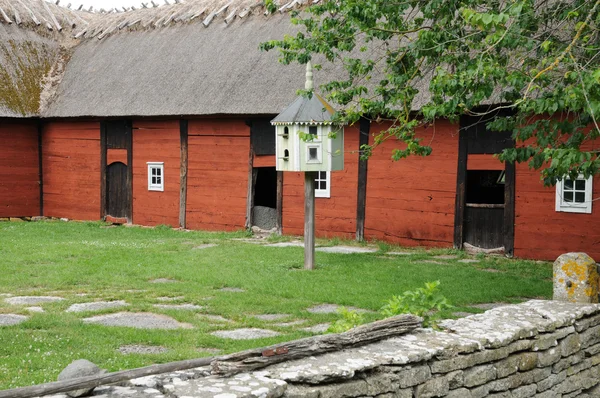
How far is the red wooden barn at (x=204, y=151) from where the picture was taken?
49.9 ft

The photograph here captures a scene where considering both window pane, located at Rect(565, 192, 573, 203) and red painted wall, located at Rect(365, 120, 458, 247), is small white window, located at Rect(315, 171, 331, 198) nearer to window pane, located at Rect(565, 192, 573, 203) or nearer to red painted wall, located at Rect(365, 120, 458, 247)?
red painted wall, located at Rect(365, 120, 458, 247)

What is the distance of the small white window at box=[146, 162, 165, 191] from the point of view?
20.8 meters

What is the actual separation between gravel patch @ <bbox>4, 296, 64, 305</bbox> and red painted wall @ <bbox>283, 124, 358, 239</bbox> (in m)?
7.96

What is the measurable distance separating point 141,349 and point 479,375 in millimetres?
3396

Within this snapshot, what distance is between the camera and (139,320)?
9148 mm

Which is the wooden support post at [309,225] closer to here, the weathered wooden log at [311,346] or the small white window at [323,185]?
the small white window at [323,185]

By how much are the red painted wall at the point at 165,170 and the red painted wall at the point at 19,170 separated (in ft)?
12.9

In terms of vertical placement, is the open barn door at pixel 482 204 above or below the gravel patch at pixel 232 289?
above

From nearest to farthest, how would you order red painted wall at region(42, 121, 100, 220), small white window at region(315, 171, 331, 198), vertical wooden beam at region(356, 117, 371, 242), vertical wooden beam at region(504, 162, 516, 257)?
vertical wooden beam at region(504, 162, 516, 257) < vertical wooden beam at region(356, 117, 371, 242) < small white window at region(315, 171, 331, 198) < red painted wall at region(42, 121, 100, 220)

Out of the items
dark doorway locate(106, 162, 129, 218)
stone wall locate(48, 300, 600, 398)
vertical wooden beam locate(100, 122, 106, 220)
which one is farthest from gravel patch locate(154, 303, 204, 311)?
vertical wooden beam locate(100, 122, 106, 220)

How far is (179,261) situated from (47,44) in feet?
45.6

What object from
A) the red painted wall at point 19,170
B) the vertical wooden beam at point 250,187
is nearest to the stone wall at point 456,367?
the vertical wooden beam at point 250,187

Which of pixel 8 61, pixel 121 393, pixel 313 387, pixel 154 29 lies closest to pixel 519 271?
pixel 313 387

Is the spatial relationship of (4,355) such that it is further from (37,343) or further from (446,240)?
(446,240)
